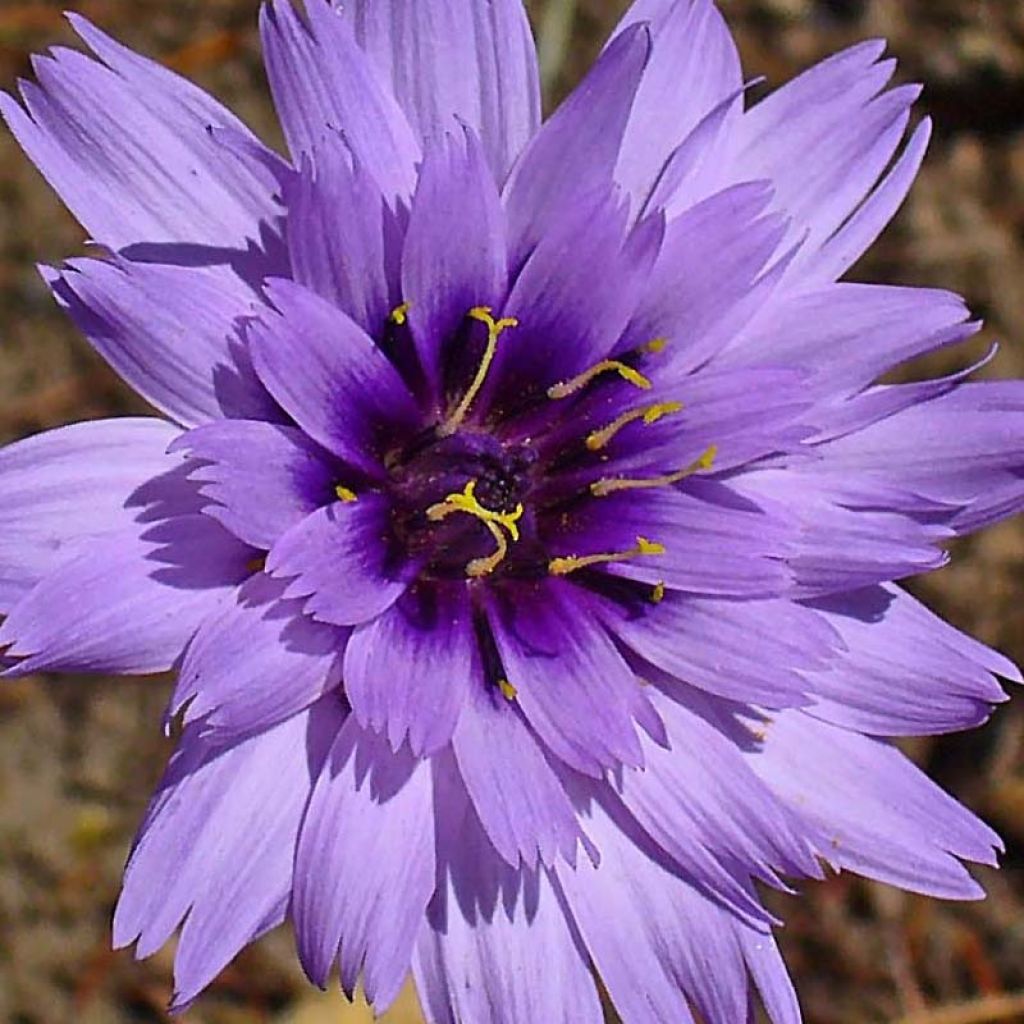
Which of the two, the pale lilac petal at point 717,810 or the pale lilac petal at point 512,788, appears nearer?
the pale lilac petal at point 512,788

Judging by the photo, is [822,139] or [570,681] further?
[822,139]

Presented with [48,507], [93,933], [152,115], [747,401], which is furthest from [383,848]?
[93,933]

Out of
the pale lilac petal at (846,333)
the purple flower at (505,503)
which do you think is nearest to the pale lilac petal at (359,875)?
the purple flower at (505,503)

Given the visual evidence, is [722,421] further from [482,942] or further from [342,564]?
[482,942]

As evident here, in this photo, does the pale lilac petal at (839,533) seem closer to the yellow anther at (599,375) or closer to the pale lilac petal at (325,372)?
the yellow anther at (599,375)

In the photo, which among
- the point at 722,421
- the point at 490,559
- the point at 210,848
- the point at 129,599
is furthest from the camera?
the point at 490,559

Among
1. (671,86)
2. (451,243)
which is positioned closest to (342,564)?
(451,243)

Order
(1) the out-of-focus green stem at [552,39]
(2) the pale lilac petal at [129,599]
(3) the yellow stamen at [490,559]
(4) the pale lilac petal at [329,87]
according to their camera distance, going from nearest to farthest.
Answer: (2) the pale lilac petal at [129,599] → (4) the pale lilac petal at [329,87] → (3) the yellow stamen at [490,559] → (1) the out-of-focus green stem at [552,39]
